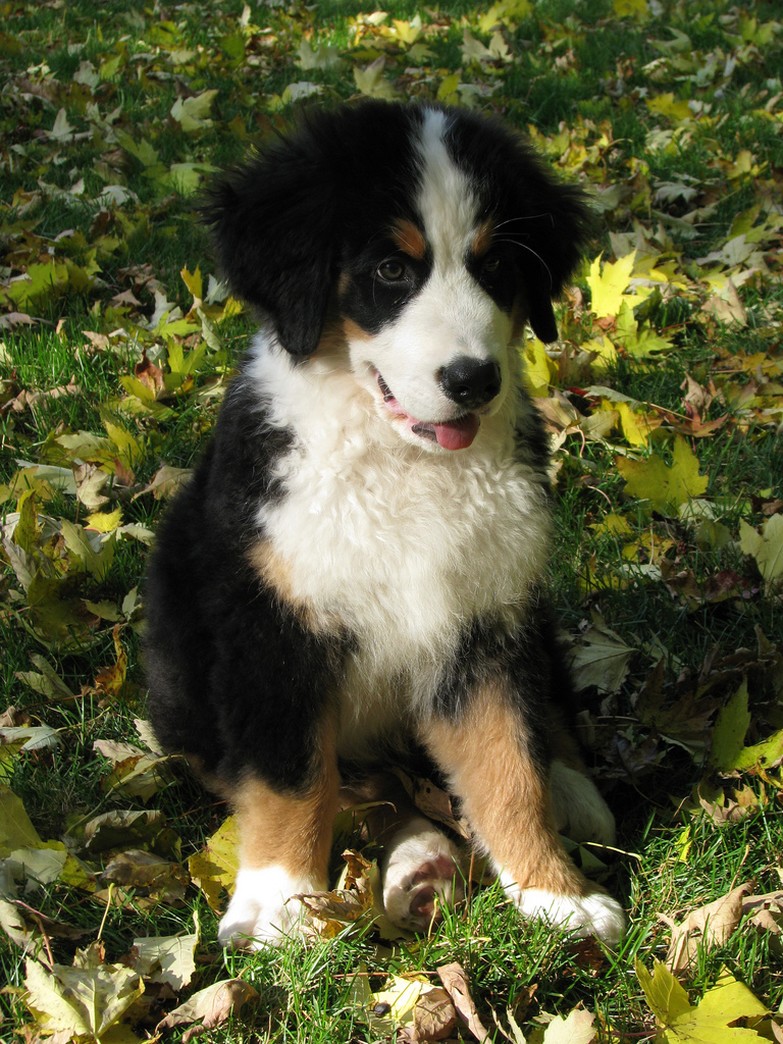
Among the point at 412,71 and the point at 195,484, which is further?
the point at 412,71

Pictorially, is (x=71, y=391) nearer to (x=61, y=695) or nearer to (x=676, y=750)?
(x=61, y=695)

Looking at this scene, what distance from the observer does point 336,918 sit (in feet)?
7.12

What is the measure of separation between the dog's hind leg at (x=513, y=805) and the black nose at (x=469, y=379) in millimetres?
682

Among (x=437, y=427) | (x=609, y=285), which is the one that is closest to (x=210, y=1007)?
(x=437, y=427)

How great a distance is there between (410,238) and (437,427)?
38cm

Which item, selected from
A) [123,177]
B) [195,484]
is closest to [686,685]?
[195,484]

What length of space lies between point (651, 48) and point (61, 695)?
21.7 feet

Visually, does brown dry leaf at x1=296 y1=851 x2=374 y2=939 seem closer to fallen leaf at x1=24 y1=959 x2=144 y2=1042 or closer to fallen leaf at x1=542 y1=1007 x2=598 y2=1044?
fallen leaf at x1=24 y1=959 x2=144 y2=1042

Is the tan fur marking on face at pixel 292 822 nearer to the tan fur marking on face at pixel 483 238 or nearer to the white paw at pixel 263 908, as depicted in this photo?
the white paw at pixel 263 908

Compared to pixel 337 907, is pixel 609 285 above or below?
above

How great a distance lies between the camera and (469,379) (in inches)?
79.2

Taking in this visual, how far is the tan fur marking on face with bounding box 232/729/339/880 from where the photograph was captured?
2254mm

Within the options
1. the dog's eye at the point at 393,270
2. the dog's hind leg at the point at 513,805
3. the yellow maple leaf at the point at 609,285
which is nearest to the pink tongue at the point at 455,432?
the dog's eye at the point at 393,270

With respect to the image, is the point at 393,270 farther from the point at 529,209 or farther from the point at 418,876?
the point at 418,876
